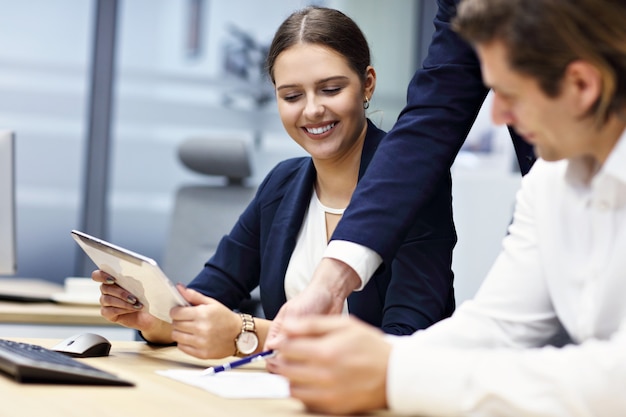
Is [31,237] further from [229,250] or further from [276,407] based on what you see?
[276,407]

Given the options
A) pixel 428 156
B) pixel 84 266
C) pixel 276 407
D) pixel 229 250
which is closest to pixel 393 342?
pixel 276 407

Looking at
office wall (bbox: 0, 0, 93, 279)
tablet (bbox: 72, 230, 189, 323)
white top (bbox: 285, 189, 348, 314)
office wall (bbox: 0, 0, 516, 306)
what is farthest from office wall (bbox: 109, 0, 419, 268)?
tablet (bbox: 72, 230, 189, 323)

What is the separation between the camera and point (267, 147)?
16.6ft

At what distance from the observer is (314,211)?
6.84 feet

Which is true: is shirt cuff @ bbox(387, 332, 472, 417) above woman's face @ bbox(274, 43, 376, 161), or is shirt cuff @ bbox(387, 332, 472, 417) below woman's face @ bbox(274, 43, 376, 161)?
below

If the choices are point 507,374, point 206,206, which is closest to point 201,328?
point 507,374

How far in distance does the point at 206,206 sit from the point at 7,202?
1097mm

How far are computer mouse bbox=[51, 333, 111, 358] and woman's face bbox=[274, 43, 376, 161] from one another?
25.8 inches

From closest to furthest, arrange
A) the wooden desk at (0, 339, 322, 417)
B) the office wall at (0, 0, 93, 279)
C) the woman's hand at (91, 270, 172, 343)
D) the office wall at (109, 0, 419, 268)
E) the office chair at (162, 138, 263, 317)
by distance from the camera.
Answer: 1. the wooden desk at (0, 339, 322, 417)
2. the woman's hand at (91, 270, 172, 343)
3. the office chair at (162, 138, 263, 317)
4. the office wall at (0, 0, 93, 279)
5. the office wall at (109, 0, 419, 268)

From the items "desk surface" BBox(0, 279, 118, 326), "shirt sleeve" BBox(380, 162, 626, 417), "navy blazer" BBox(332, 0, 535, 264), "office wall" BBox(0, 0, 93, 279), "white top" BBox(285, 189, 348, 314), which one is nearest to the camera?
"shirt sleeve" BBox(380, 162, 626, 417)

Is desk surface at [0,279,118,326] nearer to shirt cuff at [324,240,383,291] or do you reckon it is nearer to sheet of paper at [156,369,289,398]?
sheet of paper at [156,369,289,398]

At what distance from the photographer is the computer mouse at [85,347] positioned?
1.65 meters

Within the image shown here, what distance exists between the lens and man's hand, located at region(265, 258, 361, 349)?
1430 millimetres

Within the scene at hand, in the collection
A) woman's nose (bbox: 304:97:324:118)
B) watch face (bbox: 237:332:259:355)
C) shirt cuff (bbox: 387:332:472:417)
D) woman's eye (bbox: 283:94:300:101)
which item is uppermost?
woman's eye (bbox: 283:94:300:101)
